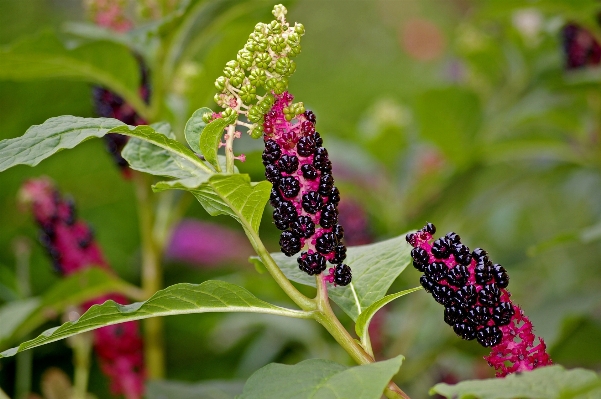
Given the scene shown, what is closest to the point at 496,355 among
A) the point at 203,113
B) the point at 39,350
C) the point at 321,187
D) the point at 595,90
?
the point at 321,187

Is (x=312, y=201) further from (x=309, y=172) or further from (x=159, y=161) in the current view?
(x=159, y=161)

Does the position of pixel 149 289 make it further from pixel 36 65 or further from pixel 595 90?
pixel 595 90

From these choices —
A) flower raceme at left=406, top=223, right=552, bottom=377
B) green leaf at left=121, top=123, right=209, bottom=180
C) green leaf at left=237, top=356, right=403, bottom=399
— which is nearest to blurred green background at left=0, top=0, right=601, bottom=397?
green leaf at left=121, top=123, right=209, bottom=180

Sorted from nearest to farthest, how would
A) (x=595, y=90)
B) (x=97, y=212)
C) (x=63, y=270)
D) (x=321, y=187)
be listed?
(x=321, y=187) → (x=63, y=270) → (x=595, y=90) → (x=97, y=212)

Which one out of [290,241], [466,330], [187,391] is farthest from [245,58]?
[187,391]

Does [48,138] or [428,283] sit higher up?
[48,138]

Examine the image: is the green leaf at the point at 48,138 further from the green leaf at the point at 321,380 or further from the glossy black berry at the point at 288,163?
the green leaf at the point at 321,380

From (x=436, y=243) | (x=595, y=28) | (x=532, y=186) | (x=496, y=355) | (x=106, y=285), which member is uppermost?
(x=595, y=28)
